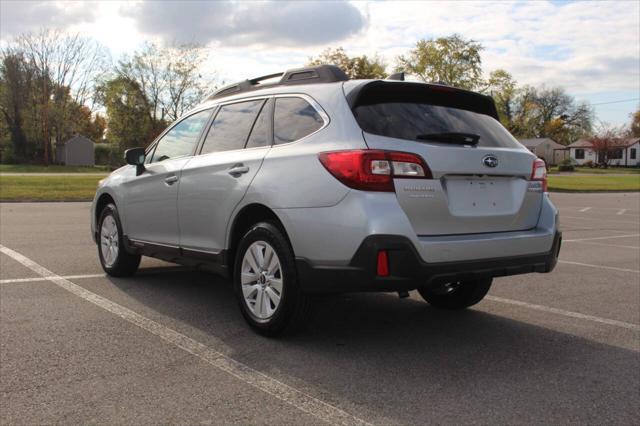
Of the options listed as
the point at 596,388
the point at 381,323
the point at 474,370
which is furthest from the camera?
the point at 381,323

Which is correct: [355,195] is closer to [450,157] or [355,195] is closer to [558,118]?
[450,157]

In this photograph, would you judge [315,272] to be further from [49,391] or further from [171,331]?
[49,391]

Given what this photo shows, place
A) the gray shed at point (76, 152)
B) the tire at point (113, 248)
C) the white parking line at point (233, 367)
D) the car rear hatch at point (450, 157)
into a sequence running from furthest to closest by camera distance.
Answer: the gray shed at point (76, 152)
the tire at point (113, 248)
the car rear hatch at point (450, 157)
the white parking line at point (233, 367)

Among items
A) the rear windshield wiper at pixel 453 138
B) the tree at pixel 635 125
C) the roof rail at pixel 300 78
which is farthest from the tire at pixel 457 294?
the tree at pixel 635 125

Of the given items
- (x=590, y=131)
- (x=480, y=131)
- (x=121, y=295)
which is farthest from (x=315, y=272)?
(x=590, y=131)

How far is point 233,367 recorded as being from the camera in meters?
3.78

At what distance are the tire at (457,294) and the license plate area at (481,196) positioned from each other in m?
1.10

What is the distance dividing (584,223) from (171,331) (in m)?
13.2

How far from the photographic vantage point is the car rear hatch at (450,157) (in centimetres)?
388

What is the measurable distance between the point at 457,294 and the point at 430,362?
1549mm

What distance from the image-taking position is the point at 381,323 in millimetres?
4941

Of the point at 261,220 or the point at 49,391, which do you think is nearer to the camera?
the point at 49,391

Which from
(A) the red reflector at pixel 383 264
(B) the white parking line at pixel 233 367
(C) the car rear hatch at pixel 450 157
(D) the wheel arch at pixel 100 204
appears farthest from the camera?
(D) the wheel arch at pixel 100 204

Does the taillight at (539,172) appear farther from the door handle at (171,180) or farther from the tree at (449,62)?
the tree at (449,62)
